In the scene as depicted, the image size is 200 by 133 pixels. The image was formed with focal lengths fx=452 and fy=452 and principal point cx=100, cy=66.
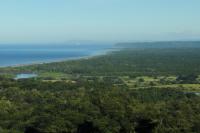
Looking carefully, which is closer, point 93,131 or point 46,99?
point 93,131

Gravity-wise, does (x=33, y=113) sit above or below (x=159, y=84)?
above

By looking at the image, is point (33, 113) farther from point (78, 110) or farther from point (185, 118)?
point (185, 118)

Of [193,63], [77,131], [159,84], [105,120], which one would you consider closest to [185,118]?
[105,120]

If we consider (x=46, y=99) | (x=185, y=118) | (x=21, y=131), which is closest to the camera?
(x=21, y=131)

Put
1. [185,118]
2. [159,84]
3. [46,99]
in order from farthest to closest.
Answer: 1. [159,84]
2. [46,99]
3. [185,118]

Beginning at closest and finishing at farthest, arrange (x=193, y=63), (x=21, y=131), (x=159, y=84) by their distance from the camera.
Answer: (x=21, y=131)
(x=159, y=84)
(x=193, y=63)

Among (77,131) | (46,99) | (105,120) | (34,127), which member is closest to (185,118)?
(105,120)

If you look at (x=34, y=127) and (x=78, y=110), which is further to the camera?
(x=78, y=110)

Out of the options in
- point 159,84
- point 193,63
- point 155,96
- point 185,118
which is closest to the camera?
point 185,118

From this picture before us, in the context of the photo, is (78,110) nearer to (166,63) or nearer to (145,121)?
(145,121)
